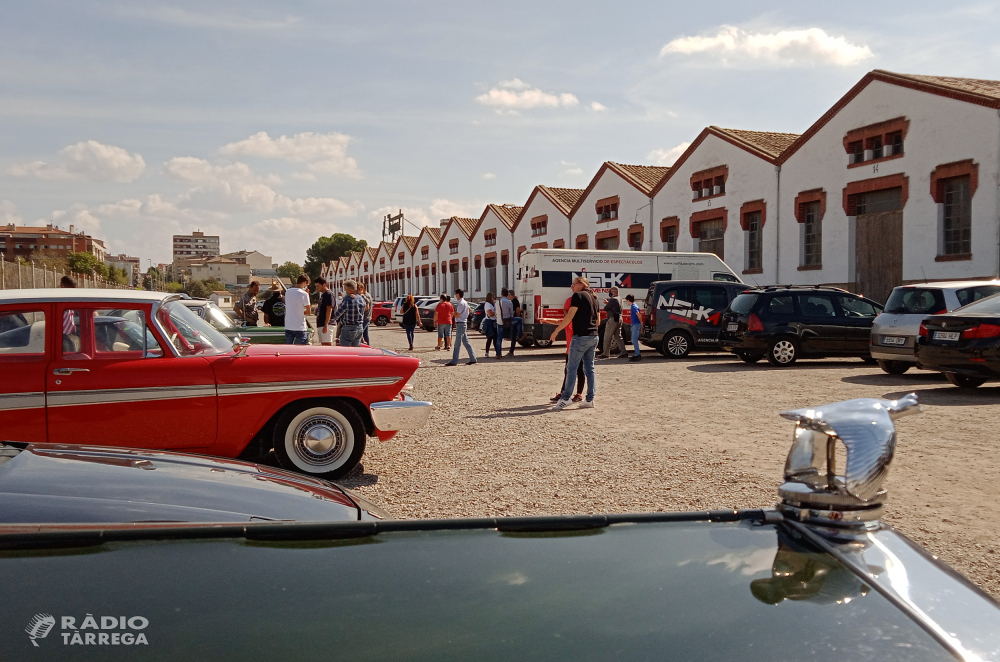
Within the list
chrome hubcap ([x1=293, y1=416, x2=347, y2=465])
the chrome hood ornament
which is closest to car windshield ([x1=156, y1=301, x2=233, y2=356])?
chrome hubcap ([x1=293, y1=416, x2=347, y2=465])

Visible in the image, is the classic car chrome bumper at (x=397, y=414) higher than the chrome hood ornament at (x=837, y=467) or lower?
lower

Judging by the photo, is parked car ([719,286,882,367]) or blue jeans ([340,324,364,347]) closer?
blue jeans ([340,324,364,347])

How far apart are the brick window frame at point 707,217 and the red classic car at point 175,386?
26034 mm

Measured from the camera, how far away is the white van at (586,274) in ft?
69.7

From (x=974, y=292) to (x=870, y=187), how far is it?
1262 centimetres

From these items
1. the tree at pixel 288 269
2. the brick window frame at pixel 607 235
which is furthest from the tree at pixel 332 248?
the brick window frame at pixel 607 235

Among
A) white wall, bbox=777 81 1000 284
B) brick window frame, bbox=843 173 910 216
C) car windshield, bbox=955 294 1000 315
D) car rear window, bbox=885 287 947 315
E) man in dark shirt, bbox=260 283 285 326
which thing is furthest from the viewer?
brick window frame, bbox=843 173 910 216

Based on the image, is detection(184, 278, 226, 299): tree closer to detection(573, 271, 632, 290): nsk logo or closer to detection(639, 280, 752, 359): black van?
detection(573, 271, 632, 290): nsk logo

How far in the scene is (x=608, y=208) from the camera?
37.9m

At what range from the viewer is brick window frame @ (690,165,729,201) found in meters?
A: 30.4

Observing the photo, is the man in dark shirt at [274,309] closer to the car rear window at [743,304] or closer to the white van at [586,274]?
the white van at [586,274]

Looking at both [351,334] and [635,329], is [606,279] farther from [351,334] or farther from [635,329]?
[351,334]

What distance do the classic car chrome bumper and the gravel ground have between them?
48 centimetres

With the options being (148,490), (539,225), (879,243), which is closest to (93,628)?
(148,490)
